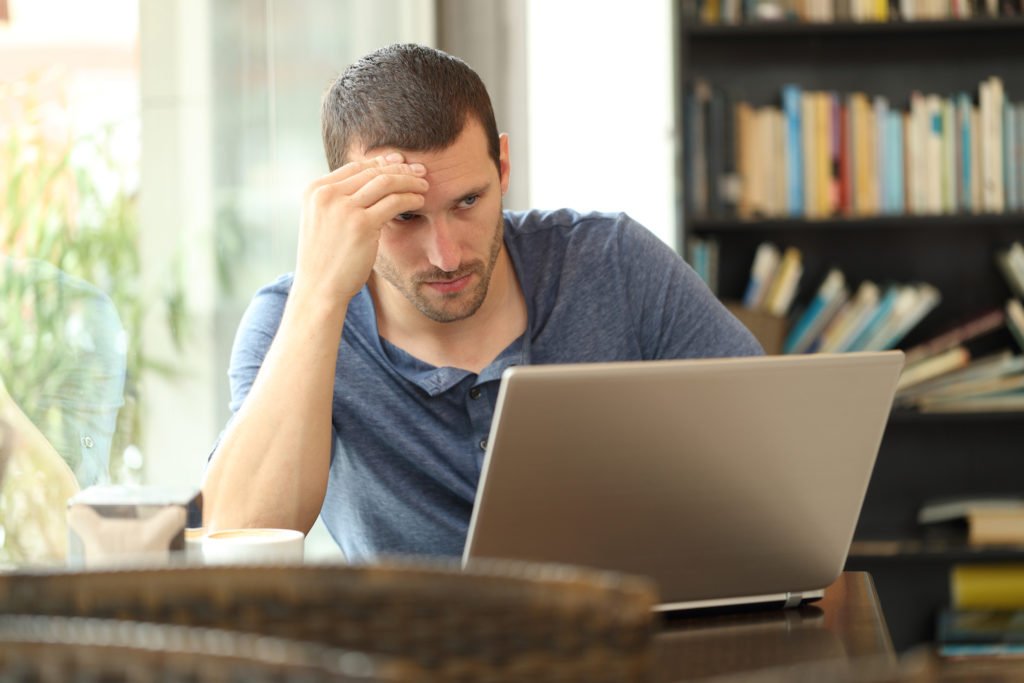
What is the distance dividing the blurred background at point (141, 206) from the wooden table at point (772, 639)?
0.88m

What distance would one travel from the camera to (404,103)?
159 cm

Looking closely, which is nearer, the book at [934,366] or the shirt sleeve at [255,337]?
the shirt sleeve at [255,337]

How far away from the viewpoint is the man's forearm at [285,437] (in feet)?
4.77

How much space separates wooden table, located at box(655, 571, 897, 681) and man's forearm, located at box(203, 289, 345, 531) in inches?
20.0

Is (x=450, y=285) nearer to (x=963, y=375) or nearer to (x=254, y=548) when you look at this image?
(x=254, y=548)

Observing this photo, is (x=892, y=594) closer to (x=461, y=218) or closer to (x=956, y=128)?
(x=956, y=128)

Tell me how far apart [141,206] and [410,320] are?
24.7 inches

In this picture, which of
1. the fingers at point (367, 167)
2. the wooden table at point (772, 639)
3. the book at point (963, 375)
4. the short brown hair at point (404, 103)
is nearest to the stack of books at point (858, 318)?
the book at point (963, 375)

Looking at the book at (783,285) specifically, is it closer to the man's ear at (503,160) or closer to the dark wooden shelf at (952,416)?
the dark wooden shelf at (952,416)

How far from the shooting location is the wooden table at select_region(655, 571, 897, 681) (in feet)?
3.21

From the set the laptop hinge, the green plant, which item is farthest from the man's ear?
the laptop hinge

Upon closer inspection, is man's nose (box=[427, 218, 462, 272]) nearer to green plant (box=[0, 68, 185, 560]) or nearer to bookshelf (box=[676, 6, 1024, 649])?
green plant (box=[0, 68, 185, 560])

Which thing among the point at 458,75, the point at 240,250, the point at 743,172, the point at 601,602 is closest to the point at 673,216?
the point at 743,172

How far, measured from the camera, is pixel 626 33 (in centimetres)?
312
